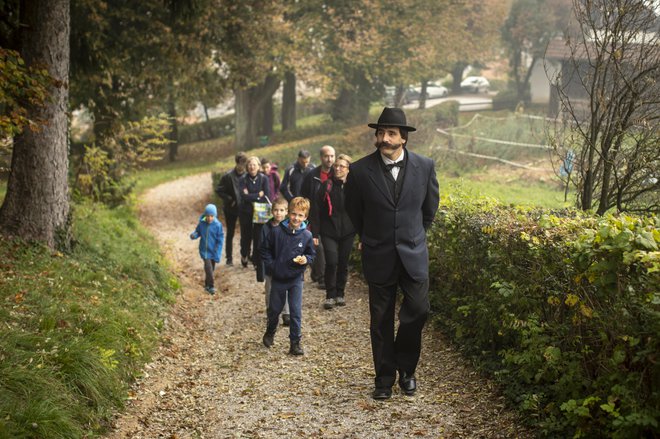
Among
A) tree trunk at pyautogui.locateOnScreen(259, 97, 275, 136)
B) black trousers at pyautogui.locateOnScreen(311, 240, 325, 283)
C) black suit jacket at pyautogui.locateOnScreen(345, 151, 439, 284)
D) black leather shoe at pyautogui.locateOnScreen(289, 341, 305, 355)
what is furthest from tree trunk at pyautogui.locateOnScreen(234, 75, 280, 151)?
black suit jacket at pyautogui.locateOnScreen(345, 151, 439, 284)

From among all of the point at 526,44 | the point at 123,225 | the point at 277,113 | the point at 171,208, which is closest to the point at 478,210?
the point at 123,225

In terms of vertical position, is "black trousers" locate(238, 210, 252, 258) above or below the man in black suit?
below

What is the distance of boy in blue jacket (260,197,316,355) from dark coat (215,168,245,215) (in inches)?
196

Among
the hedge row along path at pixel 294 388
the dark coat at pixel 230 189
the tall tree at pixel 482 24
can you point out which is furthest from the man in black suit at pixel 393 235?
the tall tree at pixel 482 24

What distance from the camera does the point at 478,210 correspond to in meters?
8.32

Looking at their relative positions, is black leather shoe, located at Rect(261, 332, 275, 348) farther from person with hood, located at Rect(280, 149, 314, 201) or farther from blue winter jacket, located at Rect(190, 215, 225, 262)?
person with hood, located at Rect(280, 149, 314, 201)

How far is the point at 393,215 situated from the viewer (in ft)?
21.5

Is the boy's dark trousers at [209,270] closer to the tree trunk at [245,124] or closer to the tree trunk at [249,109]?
the tree trunk at [249,109]

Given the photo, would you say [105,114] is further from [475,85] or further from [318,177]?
[475,85]

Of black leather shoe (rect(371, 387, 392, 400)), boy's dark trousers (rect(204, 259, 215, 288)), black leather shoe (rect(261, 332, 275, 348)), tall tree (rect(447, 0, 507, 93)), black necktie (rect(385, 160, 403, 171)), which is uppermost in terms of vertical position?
tall tree (rect(447, 0, 507, 93))

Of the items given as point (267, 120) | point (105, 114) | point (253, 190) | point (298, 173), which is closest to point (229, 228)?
point (253, 190)

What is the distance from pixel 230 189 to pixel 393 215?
7.32 m

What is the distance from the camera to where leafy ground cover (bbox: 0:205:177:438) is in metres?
5.56

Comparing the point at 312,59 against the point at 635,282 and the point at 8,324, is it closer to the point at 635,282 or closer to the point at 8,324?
the point at 8,324
